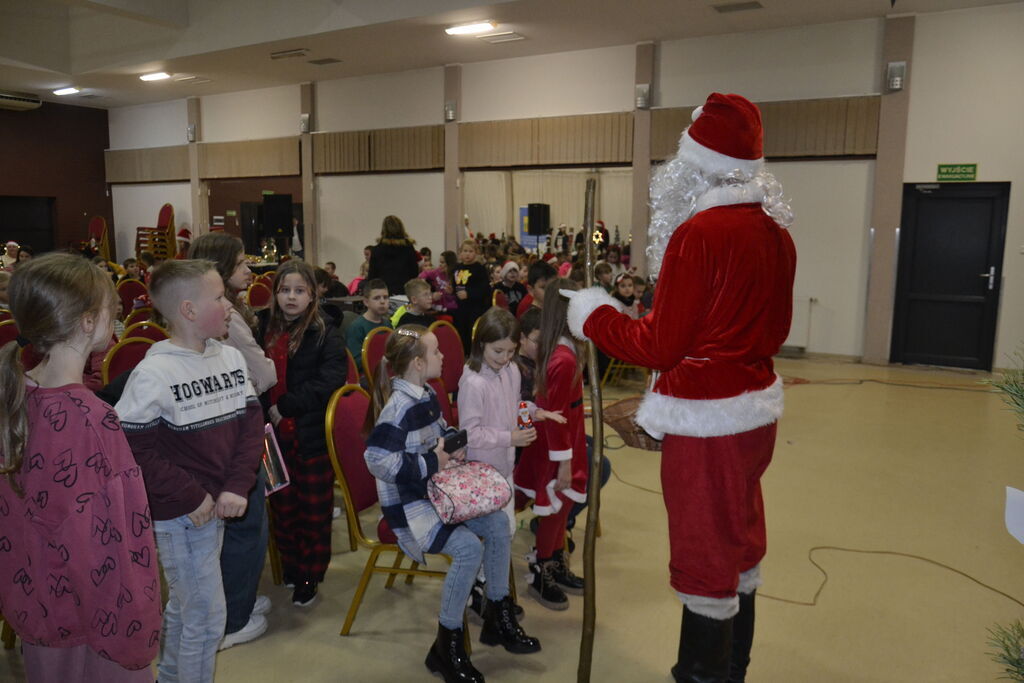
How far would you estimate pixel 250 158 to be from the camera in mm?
13203

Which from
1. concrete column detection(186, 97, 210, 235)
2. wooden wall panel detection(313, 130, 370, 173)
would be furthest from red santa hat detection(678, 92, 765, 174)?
concrete column detection(186, 97, 210, 235)

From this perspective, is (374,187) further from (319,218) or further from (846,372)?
(846,372)

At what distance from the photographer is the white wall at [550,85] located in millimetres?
9812

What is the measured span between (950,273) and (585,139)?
15.6 feet

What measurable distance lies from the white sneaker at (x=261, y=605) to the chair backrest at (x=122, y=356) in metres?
1.10

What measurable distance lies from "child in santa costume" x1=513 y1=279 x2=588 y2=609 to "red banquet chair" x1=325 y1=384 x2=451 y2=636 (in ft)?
1.67

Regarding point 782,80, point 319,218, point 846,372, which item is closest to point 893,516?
point 846,372

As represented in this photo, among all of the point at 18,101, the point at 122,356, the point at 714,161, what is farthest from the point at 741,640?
the point at 18,101

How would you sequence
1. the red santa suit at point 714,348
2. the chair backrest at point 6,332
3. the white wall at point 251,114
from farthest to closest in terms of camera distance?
1. the white wall at point 251,114
2. the chair backrest at point 6,332
3. the red santa suit at point 714,348

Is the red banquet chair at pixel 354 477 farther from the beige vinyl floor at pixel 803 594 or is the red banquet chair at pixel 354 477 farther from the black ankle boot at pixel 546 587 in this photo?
the black ankle boot at pixel 546 587

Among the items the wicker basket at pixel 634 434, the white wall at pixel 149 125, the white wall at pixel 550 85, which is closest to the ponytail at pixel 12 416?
the wicker basket at pixel 634 434

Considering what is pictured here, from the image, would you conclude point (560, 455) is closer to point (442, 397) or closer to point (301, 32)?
point (442, 397)

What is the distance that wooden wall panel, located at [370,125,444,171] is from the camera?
1127cm

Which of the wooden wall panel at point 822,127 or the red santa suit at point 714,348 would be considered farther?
the wooden wall panel at point 822,127
